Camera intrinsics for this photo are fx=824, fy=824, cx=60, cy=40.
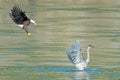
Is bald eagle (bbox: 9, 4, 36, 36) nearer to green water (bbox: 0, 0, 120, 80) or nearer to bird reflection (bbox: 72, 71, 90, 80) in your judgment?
green water (bbox: 0, 0, 120, 80)

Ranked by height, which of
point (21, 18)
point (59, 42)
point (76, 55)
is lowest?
point (59, 42)

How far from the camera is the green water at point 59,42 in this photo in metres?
20.8

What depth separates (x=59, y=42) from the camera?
92.7 ft

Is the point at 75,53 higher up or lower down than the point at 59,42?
higher up

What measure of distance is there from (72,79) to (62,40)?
948 centimetres

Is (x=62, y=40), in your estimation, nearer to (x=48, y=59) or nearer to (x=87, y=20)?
(x=48, y=59)

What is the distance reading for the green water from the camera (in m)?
20.8

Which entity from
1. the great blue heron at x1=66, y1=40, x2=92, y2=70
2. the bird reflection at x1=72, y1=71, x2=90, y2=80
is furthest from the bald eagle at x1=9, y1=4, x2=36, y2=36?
the bird reflection at x1=72, y1=71, x2=90, y2=80

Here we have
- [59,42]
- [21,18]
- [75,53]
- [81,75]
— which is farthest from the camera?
[59,42]

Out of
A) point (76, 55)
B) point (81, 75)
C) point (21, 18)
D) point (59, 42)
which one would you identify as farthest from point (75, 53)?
point (59, 42)

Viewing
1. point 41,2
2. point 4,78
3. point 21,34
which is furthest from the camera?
point 41,2

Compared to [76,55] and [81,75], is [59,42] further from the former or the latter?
[81,75]

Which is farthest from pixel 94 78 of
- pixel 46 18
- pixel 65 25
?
pixel 46 18

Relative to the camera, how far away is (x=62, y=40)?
1145 inches
